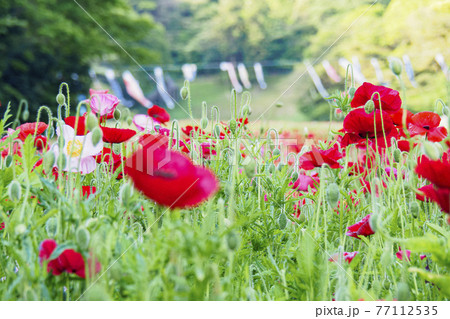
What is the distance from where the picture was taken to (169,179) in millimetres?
393

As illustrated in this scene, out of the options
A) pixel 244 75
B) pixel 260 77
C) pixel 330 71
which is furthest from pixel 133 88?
pixel 330 71

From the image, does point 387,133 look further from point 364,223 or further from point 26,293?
point 26,293

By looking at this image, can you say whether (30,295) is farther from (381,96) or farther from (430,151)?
(381,96)

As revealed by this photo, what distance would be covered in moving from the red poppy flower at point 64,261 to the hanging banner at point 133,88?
952cm

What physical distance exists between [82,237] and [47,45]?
21.5ft

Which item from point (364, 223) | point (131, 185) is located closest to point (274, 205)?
point (364, 223)

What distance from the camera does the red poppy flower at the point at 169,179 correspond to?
1.26 ft

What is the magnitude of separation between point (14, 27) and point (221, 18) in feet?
26.4

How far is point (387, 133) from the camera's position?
0.75 meters

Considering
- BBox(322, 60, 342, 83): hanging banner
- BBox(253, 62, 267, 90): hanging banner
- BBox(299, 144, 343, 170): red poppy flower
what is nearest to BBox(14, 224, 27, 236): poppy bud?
BBox(299, 144, 343, 170): red poppy flower

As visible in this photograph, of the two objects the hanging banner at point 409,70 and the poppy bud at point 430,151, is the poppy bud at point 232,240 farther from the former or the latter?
the hanging banner at point 409,70

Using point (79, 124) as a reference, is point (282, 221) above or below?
below

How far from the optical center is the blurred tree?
5.92 meters

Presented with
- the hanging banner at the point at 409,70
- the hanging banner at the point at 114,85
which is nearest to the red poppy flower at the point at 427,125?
the hanging banner at the point at 409,70
